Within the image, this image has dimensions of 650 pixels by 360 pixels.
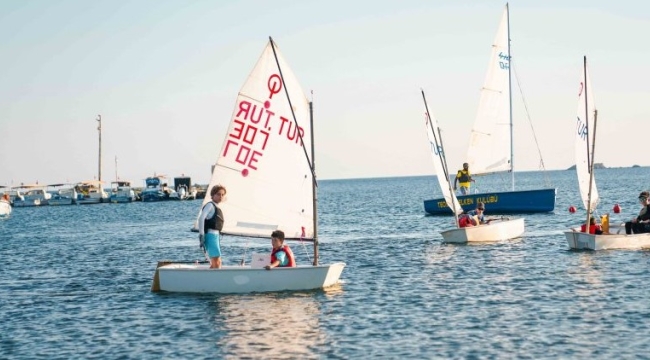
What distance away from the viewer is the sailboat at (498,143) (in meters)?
69.3

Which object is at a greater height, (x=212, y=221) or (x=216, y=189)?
(x=216, y=189)

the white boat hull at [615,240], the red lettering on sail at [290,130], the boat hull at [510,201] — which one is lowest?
the white boat hull at [615,240]

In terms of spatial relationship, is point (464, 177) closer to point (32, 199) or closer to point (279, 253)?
point (279, 253)

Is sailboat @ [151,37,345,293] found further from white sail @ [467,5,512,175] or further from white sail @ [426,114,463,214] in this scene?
white sail @ [467,5,512,175]

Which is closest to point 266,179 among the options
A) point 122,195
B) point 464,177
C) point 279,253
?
point 279,253

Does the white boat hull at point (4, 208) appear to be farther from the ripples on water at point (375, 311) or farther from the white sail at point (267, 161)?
the white sail at point (267, 161)

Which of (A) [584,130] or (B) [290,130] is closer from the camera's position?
(B) [290,130]

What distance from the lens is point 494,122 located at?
71.2 metres

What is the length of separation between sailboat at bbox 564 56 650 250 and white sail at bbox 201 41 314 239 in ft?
51.2

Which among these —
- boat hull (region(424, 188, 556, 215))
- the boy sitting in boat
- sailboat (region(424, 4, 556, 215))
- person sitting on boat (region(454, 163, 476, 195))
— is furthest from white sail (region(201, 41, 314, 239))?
person sitting on boat (region(454, 163, 476, 195))

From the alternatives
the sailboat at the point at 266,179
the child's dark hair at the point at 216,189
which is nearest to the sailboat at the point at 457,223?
the sailboat at the point at 266,179

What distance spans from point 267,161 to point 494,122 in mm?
40922

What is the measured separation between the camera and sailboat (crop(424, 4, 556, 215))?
69.3 meters

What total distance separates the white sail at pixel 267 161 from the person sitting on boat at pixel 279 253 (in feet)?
5.45
